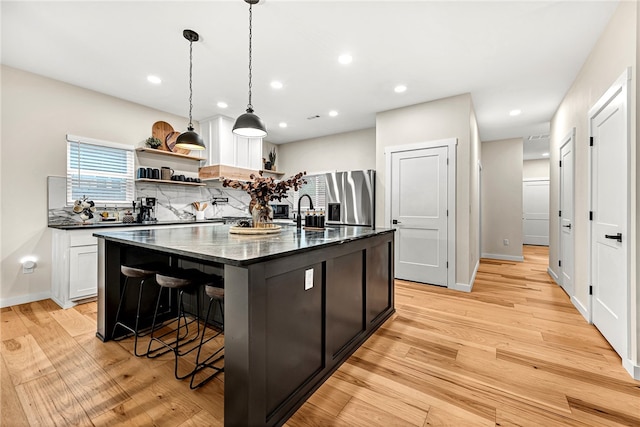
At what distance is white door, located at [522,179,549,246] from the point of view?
8.26 m


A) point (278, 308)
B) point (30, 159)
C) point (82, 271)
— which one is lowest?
point (82, 271)

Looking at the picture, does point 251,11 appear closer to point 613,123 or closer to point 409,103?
point 409,103

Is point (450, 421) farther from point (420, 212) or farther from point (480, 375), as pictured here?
point (420, 212)

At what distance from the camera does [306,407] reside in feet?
5.24

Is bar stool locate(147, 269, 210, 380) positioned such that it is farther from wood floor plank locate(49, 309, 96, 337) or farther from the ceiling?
the ceiling

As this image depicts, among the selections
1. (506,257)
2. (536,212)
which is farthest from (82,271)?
(536,212)

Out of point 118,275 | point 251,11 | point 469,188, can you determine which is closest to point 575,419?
point 469,188

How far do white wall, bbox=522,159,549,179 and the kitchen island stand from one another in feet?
28.5

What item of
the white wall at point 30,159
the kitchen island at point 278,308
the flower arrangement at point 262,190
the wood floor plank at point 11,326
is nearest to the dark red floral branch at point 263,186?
the flower arrangement at point 262,190

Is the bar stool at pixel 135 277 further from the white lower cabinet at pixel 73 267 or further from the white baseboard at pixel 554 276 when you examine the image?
the white baseboard at pixel 554 276

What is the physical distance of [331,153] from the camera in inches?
244

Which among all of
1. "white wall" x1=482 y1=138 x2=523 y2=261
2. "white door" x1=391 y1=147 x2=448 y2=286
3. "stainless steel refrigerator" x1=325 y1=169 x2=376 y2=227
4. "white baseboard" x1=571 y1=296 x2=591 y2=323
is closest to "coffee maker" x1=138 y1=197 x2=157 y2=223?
"stainless steel refrigerator" x1=325 y1=169 x2=376 y2=227

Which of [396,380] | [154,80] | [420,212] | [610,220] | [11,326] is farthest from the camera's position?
[420,212]

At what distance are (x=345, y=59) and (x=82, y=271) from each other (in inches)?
154
